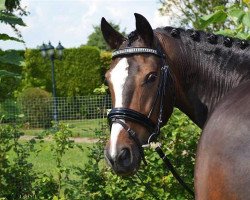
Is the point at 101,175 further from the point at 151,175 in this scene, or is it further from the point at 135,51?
the point at 135,51

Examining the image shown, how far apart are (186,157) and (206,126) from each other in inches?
86.8

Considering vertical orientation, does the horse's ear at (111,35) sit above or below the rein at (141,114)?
above

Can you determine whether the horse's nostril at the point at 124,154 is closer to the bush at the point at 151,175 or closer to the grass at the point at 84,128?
the bush at the point at 151,175

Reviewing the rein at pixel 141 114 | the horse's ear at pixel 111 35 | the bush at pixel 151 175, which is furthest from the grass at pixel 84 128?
the rein at pixel 141 114

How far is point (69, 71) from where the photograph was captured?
80.1 feet

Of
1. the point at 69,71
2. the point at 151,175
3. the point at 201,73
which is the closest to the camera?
the point at 201,73

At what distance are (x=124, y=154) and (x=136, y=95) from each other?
32 cm

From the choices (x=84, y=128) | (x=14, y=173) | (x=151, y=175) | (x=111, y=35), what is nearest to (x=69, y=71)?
(x=84, y=128)

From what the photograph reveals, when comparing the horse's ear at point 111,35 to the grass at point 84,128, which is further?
the grass at point 84,128

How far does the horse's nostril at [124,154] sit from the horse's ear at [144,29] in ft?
2.10

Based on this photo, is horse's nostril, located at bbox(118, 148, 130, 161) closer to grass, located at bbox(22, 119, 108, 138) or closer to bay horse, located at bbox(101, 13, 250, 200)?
bay horse, located at bbox(101, 13, 250, 200)

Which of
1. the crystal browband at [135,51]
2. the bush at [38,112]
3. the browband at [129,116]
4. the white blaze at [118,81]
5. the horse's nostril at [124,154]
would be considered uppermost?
the crystal browband at [135,51]

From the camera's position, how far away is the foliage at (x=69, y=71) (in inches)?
939

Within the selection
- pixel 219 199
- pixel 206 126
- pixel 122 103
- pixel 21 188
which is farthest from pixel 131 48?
pixel 21 188
